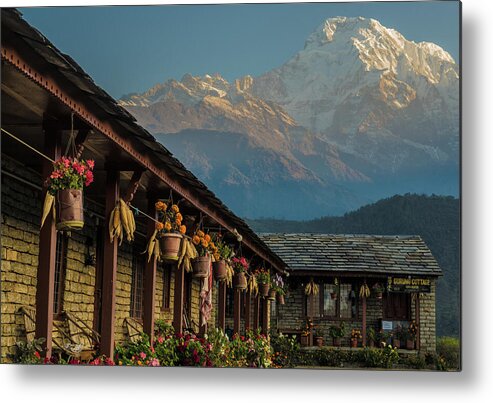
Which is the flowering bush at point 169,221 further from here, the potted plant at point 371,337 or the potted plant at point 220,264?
the potted plant at point 371,337

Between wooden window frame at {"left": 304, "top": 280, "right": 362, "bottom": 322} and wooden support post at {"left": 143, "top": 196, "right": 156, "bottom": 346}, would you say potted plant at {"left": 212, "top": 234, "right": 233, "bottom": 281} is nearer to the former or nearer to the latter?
wooden support post at {"left": 143, "top": 196, "right": 156, "bottom": 346}

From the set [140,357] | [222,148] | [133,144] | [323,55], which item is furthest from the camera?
[222,148]

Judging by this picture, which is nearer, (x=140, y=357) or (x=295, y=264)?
(x=140, y=357)

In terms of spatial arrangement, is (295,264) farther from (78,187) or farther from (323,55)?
(78,187)

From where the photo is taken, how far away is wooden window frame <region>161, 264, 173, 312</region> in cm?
1557

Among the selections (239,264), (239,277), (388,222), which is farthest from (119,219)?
(388,222)

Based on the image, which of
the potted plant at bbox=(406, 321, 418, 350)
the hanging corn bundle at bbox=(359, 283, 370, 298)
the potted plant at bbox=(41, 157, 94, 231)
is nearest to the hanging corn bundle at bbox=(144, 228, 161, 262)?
the potted plant at bbox=(41, 157, 94, 231)

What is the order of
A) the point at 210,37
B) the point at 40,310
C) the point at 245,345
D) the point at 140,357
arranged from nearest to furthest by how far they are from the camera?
the point at 40,310 → the point at 140,357 → the point at 245,345 → the point at 210,37

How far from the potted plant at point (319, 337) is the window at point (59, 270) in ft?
46.7

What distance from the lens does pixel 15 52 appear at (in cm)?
551

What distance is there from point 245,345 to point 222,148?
95.5ft

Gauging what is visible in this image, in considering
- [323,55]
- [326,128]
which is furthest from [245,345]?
[326,128]

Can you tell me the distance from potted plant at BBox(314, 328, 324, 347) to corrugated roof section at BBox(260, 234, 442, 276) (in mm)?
1788

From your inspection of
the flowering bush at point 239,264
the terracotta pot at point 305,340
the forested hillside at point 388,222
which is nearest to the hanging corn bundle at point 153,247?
the flowering bush at point 239,264
